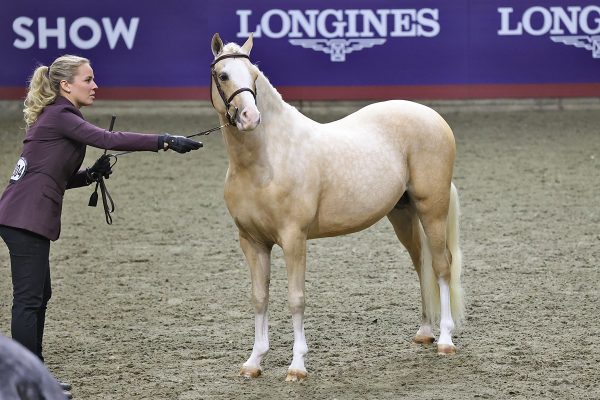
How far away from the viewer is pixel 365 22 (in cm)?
1462

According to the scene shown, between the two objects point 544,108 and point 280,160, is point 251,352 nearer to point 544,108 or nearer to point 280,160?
point 280,160

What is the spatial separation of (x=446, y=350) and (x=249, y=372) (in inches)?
48.5

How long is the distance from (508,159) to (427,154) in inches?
260

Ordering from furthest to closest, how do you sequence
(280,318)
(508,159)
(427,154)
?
(508,159)
(280,318)
(427,154)

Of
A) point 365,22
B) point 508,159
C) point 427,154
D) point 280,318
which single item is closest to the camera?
point 427,154

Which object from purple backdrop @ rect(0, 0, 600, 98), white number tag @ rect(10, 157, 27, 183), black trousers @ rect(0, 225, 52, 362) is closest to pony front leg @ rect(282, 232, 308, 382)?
black trousers @ rect(0, 225, 52, 362)

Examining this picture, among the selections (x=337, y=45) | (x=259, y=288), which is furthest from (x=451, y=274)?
(x=337, y=45)

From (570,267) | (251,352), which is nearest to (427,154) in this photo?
(251,352)

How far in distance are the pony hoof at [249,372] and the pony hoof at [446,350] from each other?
115 centimetres

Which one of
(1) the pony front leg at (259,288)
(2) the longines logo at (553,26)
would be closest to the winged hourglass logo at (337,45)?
(2) the longines logo at (553,26)

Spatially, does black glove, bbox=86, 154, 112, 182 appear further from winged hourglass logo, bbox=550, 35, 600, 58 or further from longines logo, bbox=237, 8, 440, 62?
winged hourglass logo, bbox=550, 35, 600, 58

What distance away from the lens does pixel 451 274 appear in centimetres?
627

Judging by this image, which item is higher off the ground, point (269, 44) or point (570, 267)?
point (269, 44)

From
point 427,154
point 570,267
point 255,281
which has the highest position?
point 427,154
